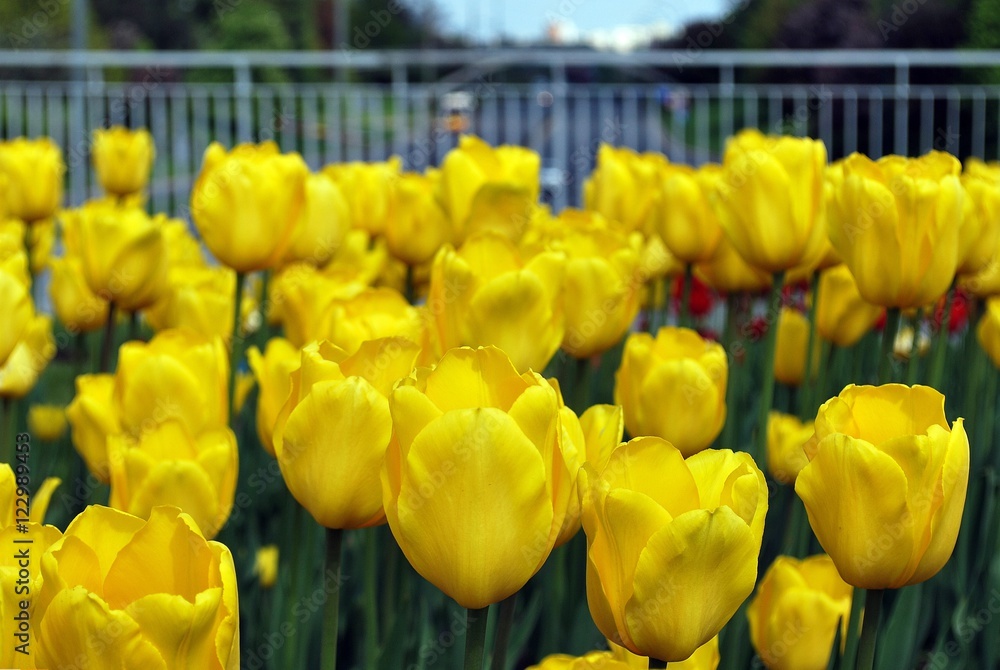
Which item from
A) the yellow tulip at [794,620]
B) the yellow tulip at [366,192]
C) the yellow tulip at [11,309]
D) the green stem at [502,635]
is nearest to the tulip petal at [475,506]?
the green stem at [502,635]

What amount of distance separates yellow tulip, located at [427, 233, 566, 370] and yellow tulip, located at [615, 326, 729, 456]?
8.5 inches

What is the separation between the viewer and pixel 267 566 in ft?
5.98

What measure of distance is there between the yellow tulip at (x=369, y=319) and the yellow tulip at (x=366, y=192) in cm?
104

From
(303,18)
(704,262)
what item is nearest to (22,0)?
(303,18)

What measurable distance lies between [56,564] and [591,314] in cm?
96

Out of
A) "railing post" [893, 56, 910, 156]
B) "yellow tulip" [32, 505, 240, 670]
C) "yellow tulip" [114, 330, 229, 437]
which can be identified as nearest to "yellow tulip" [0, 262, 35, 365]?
"yellow tulip" [114, 330, 229, 437]

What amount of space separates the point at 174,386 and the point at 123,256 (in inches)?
23.1

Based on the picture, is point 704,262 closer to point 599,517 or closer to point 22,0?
point 599,517

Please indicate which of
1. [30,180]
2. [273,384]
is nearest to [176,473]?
[273,384]

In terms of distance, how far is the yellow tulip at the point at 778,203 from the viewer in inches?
63.7

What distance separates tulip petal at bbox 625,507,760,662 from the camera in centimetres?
76

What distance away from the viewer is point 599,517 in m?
0.79

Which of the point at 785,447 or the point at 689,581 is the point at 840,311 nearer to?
the point at 785,447

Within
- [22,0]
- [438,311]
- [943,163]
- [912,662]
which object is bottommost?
[912,662]
